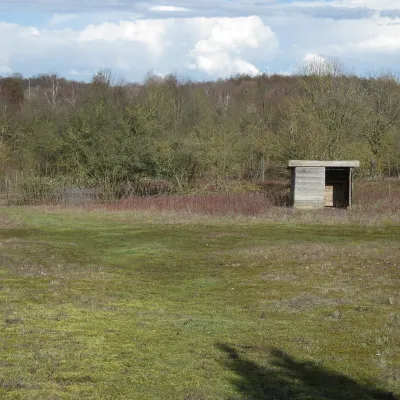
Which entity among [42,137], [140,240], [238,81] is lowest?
[140,240]

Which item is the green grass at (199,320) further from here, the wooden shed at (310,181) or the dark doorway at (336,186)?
the dark doorway at (336,186)

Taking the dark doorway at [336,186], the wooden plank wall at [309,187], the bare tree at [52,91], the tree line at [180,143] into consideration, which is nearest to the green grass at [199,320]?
the wooden plank wall at [309,187]

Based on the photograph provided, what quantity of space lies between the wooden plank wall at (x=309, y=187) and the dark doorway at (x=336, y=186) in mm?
3378

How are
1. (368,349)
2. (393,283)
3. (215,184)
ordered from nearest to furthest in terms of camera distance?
1. (368,349)
2. (393,283)
3. (215,184)

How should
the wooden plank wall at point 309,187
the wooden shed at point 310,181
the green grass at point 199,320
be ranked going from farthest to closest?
1. the wooden plank wall at point 309,187
2. the wooden shed at point 310,181
3. the green grass at point 199,320

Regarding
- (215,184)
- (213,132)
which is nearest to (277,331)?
(215,184)

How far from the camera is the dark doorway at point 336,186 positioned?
1366 inches

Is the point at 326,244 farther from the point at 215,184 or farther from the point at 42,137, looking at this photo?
the point at 42,137

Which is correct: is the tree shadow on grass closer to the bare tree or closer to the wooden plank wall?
the wooden plank wall

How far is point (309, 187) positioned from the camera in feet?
103

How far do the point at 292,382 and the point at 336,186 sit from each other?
29037 mm

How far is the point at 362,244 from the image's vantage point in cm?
1897

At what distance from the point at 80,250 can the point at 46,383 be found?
1220cm

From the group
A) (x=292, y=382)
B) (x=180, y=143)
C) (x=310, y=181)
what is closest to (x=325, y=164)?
(x=310, y=181)
